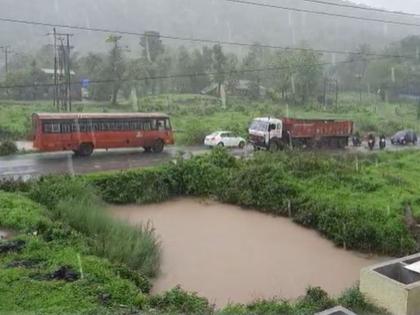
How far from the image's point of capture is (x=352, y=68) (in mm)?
88000

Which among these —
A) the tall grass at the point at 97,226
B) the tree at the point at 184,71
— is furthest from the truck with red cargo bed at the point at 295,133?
the tree at the point at 184,71

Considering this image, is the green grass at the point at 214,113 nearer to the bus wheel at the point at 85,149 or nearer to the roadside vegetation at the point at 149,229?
the bus wheel at the point at 85,149

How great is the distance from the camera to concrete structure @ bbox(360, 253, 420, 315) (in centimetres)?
951

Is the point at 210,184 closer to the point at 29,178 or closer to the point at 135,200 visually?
the point at 135,200

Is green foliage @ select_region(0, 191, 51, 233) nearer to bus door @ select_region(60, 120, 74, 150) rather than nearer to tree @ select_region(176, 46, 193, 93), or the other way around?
bus door @ select_region(60, 120, 74, 150)

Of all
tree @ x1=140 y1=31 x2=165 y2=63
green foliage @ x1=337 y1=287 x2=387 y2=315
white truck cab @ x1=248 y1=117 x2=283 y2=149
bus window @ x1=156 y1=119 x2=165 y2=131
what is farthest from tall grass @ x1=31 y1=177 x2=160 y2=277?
tree @ x1=140 y1=31 x2=165 y2=63

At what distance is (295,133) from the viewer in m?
30.3

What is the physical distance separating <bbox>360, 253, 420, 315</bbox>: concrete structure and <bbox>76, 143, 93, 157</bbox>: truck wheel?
691 inches

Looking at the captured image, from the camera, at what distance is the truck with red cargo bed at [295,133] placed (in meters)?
29.5

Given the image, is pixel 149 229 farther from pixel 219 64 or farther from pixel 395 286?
pixel 219 64

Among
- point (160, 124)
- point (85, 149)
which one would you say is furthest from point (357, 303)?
point (160, 124)

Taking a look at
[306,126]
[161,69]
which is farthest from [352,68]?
[306,126]

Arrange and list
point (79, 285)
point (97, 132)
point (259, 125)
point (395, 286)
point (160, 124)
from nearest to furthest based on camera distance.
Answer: point (395, 286)
point (79, 285)
point (97, 132)
point (160, 124)
point (259, 125)

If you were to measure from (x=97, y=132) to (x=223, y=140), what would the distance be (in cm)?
818
